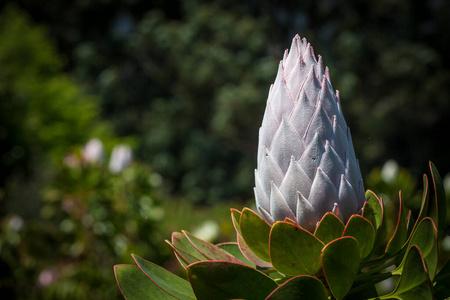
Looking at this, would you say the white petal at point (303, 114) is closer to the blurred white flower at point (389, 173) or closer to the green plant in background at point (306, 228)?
the green plant in background at point (306, 228)

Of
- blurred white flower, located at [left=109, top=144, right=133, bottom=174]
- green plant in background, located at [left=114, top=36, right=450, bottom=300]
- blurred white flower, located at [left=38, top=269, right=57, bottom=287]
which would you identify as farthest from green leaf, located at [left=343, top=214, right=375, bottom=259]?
blurred white flower, located at [left=109, top=144, right=133, bottom=174]

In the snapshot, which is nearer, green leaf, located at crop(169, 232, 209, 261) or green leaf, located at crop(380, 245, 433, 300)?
green leaf, located at crop(380, 245, 433, 300)

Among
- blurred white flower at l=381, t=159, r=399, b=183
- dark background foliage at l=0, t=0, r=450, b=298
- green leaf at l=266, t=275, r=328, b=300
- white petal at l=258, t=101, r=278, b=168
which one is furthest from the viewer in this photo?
dark background foliage at l=0, t=0, r=450, b=298

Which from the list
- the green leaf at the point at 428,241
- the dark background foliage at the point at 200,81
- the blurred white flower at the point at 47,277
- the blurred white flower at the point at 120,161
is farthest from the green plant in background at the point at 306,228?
the dark background foliage at the point at 200,81

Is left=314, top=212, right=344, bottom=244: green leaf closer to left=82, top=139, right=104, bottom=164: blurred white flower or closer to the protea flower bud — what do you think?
the protea flower bud

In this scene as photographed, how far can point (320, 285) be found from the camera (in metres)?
0.36

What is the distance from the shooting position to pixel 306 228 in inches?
17.0

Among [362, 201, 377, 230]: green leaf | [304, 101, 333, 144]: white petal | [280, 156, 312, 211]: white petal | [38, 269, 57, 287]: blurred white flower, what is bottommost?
[38, 269, 57, 287]: blurred white flower

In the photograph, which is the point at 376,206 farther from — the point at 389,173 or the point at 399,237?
the point at 389,173

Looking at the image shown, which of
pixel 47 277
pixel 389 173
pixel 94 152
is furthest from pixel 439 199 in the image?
pixel 94 152

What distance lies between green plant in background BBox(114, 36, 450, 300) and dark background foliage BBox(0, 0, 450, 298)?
5890 mm

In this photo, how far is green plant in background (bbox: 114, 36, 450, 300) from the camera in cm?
37

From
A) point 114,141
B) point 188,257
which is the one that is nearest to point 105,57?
point 114,141

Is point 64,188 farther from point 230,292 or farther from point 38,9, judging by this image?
point 38,9
